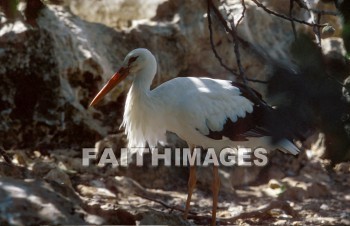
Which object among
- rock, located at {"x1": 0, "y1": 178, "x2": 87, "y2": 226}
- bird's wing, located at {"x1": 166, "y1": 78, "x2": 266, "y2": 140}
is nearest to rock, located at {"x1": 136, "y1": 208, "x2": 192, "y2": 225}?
rock, located at {"x1": 0, "y1": 178, "x2": 87, "y2": 226}

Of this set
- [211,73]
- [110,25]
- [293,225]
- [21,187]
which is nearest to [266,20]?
[211,73]

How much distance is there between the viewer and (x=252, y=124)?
198 inches

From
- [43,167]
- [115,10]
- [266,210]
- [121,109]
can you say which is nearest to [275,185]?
[266,210]

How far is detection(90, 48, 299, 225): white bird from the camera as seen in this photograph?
4883 mm

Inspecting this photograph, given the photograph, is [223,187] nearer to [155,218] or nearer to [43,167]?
[43,167]

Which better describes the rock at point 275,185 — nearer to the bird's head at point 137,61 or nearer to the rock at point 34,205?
the bird's head at point 137,61

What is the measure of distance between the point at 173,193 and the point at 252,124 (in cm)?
153

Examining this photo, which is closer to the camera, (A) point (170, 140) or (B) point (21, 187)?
(B) point (21, 187)

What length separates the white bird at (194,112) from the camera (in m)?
4.88

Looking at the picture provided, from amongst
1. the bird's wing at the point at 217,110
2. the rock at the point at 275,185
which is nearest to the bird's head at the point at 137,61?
the bird's wing at the point at 217,110

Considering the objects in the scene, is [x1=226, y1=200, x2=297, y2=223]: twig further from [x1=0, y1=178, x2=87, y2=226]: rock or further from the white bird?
[x1=0, y1=178, x2=87, y2=226]: rock

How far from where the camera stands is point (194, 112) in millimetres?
4836

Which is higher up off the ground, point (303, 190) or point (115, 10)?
point (115, 10)

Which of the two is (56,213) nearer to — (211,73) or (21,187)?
(21,187)
